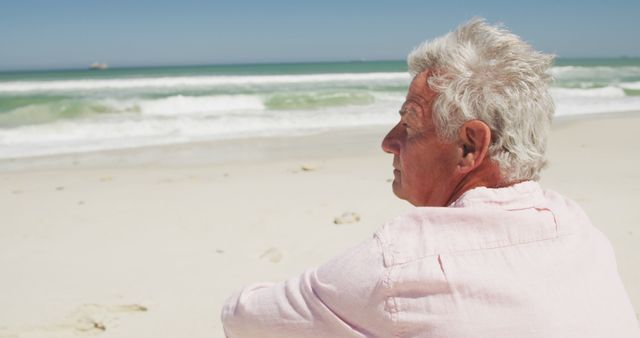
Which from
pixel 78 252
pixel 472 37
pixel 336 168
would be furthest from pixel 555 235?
pixel 336 168

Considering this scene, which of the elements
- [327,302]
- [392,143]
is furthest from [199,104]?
[327,302]

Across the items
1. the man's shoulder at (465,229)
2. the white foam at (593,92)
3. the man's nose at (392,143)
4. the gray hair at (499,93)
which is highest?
the gray hair at (499,93)

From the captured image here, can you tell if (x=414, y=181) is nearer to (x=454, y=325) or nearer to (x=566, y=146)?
(x=454, y=325)

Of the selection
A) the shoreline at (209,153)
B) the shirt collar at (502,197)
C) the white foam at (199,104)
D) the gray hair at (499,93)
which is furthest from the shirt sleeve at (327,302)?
the white foam at (199,104)

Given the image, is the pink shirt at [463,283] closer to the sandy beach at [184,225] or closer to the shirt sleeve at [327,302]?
the shirt sleeve at [327,302]

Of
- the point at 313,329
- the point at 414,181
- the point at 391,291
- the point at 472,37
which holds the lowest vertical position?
the point at 313,329

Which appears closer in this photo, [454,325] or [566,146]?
[454,325]

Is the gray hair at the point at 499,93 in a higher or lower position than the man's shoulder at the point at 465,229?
higher

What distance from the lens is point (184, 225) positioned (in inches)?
174

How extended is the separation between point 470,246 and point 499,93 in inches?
12.8

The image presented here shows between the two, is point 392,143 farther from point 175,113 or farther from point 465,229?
point 175,113

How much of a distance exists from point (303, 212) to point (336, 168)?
2.03 meters

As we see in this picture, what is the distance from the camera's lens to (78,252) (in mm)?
3871

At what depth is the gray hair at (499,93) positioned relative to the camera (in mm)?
1224
